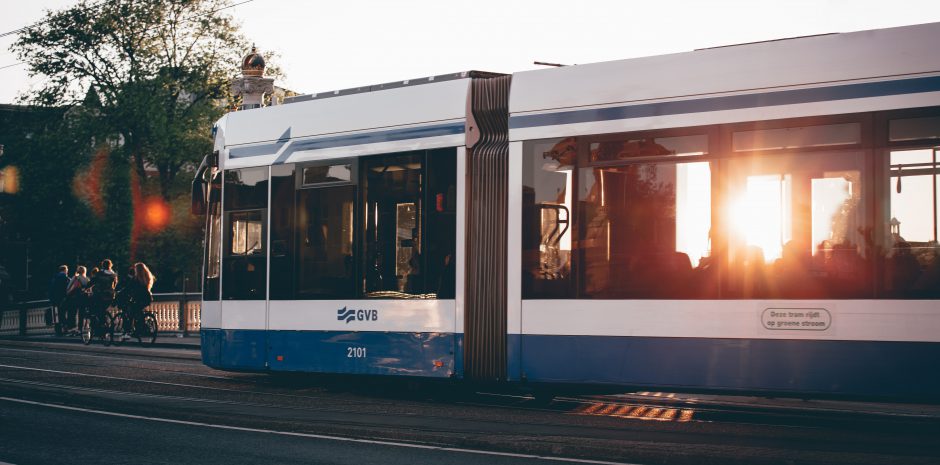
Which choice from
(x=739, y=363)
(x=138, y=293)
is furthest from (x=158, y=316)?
(x=739, y=363)

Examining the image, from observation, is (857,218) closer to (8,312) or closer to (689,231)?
(689,231)

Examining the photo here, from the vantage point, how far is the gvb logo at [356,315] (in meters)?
11.6

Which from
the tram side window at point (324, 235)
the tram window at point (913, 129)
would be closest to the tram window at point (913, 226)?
the tram window at point (913, 129)

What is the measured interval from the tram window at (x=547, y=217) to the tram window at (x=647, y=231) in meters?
0.19

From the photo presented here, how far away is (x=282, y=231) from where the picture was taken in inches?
500

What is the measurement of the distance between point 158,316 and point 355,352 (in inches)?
807

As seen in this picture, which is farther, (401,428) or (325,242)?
(325,242)

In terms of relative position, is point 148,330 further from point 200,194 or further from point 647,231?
point 647,231

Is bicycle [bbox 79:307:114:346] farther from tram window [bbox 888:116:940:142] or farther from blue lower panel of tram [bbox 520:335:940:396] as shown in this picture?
tram window [bbox 888:116:940:142]

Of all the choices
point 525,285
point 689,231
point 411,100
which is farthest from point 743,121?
point 411,100

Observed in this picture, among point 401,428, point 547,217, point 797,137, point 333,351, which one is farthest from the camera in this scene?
point 333,351

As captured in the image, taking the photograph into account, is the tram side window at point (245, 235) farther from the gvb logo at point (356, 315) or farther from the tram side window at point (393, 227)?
the tram side window at point (393, 227)

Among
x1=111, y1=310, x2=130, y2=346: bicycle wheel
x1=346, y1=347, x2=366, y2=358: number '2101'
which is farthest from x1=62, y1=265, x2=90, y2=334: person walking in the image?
x1=346, y1=347, x2=366, y2=358: number '2101'

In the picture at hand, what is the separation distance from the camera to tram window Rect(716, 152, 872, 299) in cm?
908
